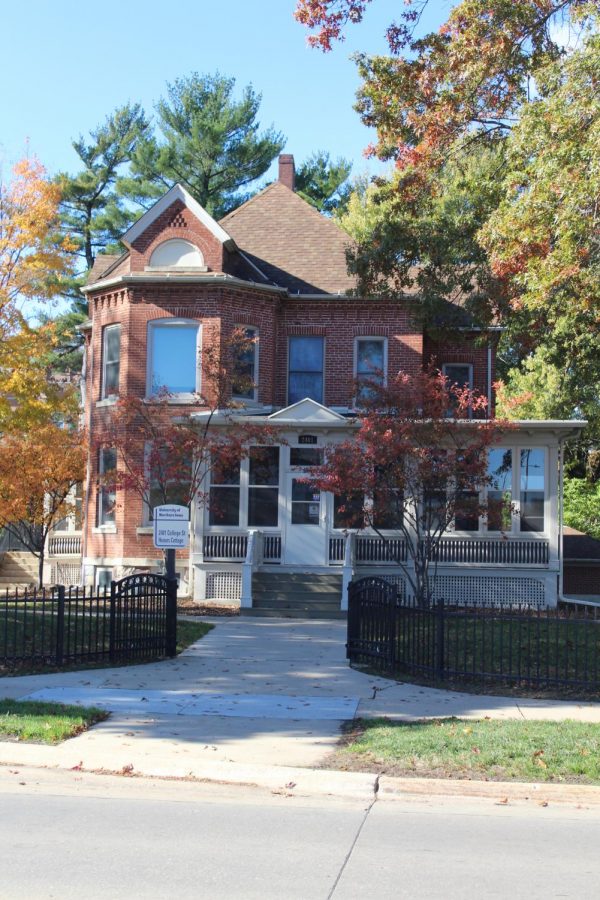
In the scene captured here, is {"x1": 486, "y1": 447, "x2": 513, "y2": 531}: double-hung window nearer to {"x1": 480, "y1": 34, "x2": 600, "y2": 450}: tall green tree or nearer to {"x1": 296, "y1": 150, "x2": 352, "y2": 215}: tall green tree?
{"x1": 480, "y1": 34, "x2": 600, "y2": 450}: tall green tree

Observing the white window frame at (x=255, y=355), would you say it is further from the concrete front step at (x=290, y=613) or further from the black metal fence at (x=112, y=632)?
the black metal fence at (x=112, y=632)

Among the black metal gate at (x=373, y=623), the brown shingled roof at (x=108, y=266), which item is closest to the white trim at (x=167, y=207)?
the brown shingled roof at (x=108, y=266)

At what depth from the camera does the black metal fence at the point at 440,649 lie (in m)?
11.9

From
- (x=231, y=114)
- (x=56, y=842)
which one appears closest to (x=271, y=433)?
(x=56, y=842)

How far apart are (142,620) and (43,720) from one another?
14.0 ft

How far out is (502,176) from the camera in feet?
59.9

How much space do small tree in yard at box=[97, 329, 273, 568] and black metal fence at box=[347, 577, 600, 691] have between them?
21.2 feet

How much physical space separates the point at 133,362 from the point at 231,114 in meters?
24.4

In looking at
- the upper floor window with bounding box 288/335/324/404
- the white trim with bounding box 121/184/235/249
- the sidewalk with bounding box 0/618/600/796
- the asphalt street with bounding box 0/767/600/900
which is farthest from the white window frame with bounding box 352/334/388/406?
the asphalt street with bounding box 0/767/600/900

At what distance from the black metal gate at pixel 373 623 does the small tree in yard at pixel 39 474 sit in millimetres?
11191

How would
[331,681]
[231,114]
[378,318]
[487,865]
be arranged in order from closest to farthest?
[487,865] < [331,681] < [378,318] < [231,114]

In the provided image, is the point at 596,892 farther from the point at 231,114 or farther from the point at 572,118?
the point at 231,114

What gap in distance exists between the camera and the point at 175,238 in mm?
23656

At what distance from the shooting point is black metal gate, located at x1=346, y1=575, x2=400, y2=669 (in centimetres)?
1289
